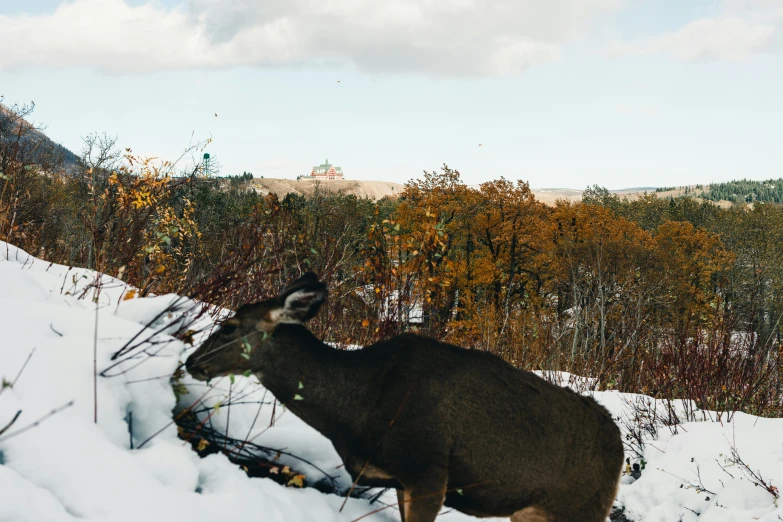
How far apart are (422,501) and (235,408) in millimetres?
1780

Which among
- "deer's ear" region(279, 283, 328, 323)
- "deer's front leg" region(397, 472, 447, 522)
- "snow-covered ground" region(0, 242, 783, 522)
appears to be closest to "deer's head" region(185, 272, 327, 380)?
"deer's ear" region(279, 283, 328, 323)

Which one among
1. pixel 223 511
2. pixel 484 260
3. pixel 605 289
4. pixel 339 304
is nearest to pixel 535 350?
pixel 339 304

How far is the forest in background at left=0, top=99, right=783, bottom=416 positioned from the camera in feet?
25.5

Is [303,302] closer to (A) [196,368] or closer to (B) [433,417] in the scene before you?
(A) [196,368]

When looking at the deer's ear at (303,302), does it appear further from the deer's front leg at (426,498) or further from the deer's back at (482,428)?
the deer's front leg at (426,498)

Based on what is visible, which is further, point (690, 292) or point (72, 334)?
point (690, 292)

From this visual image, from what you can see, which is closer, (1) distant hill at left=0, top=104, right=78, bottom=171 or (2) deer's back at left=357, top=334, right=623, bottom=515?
(2) deer's back at left=357, top=334, right=623, bottom=515

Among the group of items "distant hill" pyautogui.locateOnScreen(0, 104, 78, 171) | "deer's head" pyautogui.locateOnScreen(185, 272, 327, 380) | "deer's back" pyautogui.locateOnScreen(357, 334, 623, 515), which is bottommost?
"deer's back" pyautogui.locateOnScreen(357, 334, 623, 515)

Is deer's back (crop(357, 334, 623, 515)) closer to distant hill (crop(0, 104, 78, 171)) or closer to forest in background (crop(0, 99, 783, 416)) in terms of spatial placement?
forest in background (crop(0, 99, 783, 416))

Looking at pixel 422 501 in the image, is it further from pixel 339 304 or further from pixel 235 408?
pixel 339 304

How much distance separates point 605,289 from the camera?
45.0 meters

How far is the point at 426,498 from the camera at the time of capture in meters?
3.30

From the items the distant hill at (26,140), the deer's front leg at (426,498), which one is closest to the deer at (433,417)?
the deer's front leg at (426,498)

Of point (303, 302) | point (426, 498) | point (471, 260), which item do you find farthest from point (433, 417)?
point (471, 260)
